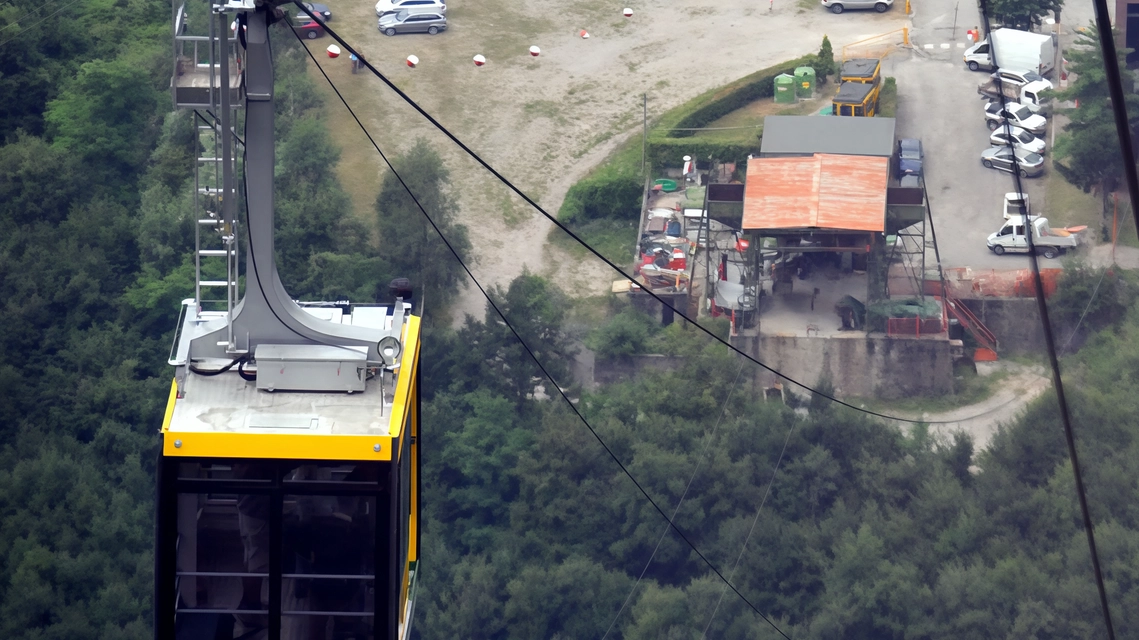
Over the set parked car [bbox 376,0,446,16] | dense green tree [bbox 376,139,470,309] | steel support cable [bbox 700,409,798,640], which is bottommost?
steel support cable [bbox 700,409,798,640]

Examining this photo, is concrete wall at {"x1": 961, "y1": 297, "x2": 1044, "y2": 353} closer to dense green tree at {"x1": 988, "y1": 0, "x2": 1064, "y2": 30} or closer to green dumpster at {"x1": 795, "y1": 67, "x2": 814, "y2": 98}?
green dumpster at {"x1": 795, "y1": 67, "x2": 814, "y2": 98}

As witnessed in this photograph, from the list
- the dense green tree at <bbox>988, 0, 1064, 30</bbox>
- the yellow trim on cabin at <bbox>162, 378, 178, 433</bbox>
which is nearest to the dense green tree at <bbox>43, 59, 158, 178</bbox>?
the dense green tree at <bbox>988, 0, 1064, 30</bbox>

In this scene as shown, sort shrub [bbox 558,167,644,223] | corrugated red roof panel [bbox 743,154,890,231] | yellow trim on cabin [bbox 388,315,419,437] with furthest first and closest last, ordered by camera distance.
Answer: shrub [bbox 558,167,644,223]
corrugated red roof panel [bbox 743,154,890,231]
yellow trim on cabin [bbox 388,315,419,437]

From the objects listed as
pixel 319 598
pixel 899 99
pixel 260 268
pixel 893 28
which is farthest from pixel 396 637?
pixel 893 28

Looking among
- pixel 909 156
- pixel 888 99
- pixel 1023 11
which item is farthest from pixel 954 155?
pixel 1023 11

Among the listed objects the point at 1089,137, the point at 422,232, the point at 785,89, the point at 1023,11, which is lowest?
the point at 422,232

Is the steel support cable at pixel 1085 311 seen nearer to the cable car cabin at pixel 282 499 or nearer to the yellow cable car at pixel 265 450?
the yellow cable car at pixel 265 450

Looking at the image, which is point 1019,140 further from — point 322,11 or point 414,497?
point 414,497

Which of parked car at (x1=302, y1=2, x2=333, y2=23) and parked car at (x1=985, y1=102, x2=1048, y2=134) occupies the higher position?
parked car at (x1=302, y1=2, x2=333, y2=23)
